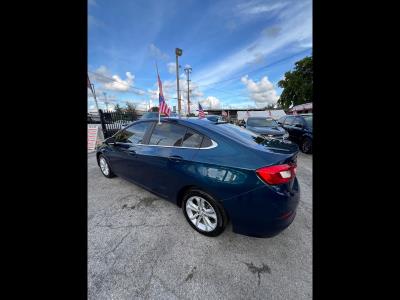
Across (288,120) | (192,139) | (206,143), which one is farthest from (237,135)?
(288,120)

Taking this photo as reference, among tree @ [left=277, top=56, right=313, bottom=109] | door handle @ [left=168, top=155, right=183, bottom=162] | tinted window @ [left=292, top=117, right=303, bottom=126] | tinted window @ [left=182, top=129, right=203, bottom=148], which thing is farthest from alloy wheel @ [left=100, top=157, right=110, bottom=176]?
tree @ [left=277, top=56, right=313, bottom=109]

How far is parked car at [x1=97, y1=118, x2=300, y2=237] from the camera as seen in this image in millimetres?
1830

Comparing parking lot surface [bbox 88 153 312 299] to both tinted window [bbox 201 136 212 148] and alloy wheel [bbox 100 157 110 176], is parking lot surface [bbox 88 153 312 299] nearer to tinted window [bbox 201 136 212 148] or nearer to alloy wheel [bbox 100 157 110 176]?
tinted window [bbox 201 136 212 148]

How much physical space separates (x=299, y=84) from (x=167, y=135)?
3624 centimetres

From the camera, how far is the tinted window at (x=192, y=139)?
232cm

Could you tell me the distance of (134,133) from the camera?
10.8 ft

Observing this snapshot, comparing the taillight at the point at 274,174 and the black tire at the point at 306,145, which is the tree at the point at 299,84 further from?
the taillight at the point at 274,174

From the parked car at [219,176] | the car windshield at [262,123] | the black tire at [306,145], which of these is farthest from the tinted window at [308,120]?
the parked car at [219,176]

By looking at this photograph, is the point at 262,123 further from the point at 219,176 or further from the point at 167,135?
the point at 219,176

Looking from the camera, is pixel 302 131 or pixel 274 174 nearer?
pixel 274 174

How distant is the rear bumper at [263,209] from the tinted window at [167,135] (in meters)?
1.15
